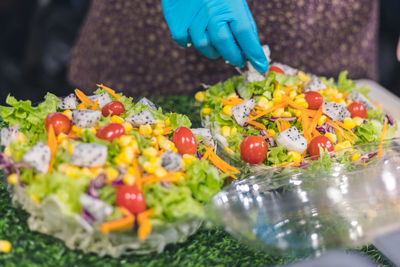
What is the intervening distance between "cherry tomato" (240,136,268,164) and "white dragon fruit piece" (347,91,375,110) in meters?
0.83

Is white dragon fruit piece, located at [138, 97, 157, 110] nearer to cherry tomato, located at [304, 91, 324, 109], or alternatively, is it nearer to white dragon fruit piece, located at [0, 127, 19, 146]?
white dragon fruit piece, located at [0, 127, 19, 146]

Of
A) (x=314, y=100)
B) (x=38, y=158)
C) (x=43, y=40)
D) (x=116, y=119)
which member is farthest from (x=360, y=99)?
(x=43, y=40)

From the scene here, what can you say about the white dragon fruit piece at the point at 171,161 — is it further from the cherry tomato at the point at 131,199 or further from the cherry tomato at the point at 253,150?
the cherry tomato at the point at 253,150

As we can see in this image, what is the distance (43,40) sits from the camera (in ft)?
16.5

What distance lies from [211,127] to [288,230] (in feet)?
2.55

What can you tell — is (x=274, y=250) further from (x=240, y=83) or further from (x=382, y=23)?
(x=382, y=23)

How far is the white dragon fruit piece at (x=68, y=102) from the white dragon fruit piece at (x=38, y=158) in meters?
0.40

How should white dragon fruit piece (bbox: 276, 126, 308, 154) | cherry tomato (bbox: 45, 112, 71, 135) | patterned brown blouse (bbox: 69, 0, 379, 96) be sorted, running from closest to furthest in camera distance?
1. cherry tomato (bbox: 45, 112, 71, 135)
2. white dragon fruit piece (bbox: 276, 126, 308, 154)
3. patterned brown blouse (bbox: 69, 0, 379, 96)

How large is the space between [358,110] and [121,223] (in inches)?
61.1

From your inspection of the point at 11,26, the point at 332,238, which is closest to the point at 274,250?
the point at 332,238

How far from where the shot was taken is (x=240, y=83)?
250cm

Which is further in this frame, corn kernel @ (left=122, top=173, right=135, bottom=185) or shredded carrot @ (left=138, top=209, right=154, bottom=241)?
corn kernel @ (left=122, top=173, right=135, bottom=185)

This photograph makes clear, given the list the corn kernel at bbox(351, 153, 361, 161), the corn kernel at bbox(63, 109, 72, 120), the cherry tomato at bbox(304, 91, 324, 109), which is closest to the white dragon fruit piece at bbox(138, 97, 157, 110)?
the corn kernel at bbox(63, 109, 72, 120)

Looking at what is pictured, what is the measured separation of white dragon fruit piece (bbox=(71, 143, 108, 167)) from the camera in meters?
1.57
